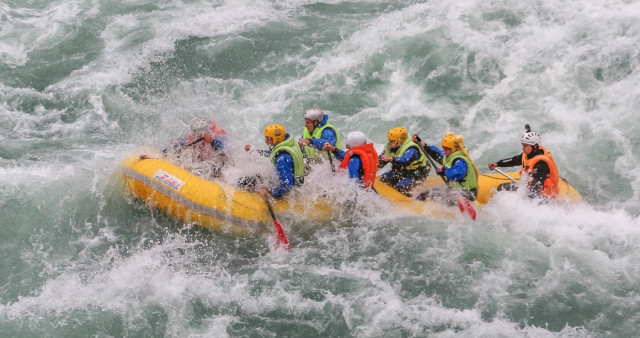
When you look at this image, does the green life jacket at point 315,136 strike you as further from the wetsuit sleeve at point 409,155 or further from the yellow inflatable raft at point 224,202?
the wetsuit sleeve at point 409,155

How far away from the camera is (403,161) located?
8586 mm

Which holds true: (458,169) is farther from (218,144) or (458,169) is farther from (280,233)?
(218,144)

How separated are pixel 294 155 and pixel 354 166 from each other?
792 millimetres

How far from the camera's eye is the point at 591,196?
9539 mm

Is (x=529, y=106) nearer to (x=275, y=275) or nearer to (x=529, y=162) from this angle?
(x=529, y=162)

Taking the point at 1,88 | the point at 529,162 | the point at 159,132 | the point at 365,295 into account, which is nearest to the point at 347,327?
the point at 365,295

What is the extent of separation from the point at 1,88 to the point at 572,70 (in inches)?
416

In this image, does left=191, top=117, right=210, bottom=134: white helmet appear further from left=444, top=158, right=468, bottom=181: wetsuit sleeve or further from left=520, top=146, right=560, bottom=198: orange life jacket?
left=520, top=146, right=560, bottom=198: orange life jacket

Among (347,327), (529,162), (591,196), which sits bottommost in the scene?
(347,327)

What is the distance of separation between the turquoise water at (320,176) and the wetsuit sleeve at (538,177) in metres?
0.22

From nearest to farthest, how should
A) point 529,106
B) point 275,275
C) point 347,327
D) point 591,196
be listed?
point 347,327 < point 275,275 < point 591,196 < point 529,106

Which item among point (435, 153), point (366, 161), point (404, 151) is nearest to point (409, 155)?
point (404, 151)

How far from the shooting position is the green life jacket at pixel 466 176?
8.27m

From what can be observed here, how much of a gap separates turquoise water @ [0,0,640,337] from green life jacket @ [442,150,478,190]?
1.74ft
